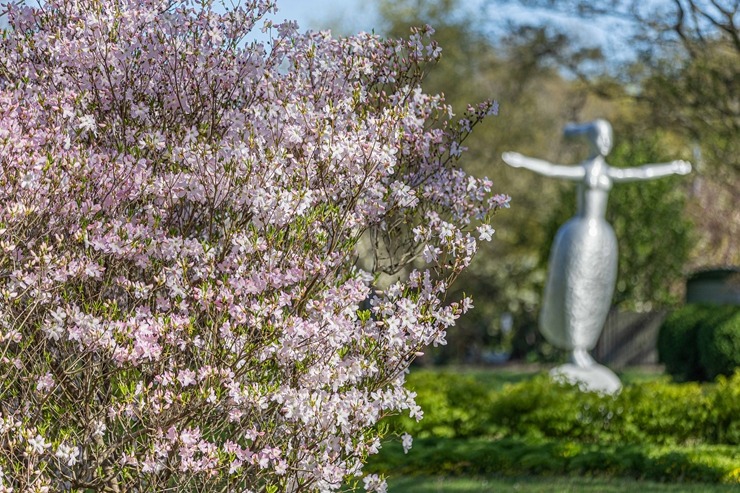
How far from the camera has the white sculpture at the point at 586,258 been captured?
13.4m

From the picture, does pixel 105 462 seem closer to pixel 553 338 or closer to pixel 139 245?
pixel 139 245

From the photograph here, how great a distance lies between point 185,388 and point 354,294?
0.74m

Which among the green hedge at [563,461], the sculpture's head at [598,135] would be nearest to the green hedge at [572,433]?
the green hedge at [563,461]

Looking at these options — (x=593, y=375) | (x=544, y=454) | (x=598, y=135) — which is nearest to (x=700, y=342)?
(x=593, y=375)

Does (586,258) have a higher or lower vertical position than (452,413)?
higher

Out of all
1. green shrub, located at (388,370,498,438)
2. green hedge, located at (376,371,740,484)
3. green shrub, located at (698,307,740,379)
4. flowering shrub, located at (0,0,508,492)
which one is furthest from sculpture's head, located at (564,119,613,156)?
flowering shrub, located at (0,0,508,492)

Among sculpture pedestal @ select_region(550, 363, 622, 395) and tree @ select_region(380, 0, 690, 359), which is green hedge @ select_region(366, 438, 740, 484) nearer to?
sculpture pedestal @ select_region(550, 363, 622, 395)

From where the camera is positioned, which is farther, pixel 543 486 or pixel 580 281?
pixel 580 281

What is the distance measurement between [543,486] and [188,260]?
409 cm

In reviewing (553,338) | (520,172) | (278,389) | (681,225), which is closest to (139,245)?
(278,389)

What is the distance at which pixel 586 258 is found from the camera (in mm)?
13414

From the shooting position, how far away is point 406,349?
4.45 metres

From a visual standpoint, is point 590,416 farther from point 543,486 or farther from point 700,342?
point 700,342

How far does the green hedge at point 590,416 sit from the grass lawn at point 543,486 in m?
1.71
